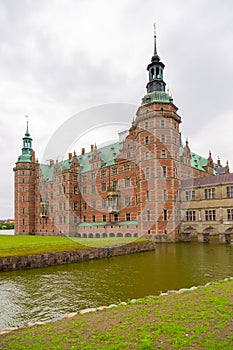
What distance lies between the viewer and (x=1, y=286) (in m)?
15.3

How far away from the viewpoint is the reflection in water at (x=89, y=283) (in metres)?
11.6

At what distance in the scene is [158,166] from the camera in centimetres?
4100

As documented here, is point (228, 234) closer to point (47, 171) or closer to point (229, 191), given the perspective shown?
point (229, 191)

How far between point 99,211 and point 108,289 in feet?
125

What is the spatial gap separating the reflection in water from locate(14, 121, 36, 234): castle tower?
48159 mm

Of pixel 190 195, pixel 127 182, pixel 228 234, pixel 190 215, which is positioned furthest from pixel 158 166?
pixel 228 234

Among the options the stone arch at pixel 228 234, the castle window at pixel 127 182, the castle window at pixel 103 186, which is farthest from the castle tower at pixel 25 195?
the stone arch at pixel 228 234

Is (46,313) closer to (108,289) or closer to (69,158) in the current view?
(108,289)

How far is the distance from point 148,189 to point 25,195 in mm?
37228

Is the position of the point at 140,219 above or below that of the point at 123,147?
below

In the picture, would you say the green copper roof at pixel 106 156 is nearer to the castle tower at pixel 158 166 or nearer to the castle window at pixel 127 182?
the castle window at pixel 127 182

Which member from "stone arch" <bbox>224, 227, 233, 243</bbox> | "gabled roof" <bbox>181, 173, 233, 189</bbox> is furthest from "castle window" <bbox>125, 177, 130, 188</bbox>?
"stone arch" <bbox>224, 227, 233, 243</bbox>

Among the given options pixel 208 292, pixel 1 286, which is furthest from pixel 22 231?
pixel 208 292

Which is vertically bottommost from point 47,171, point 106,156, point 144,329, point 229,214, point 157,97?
point 144,329
